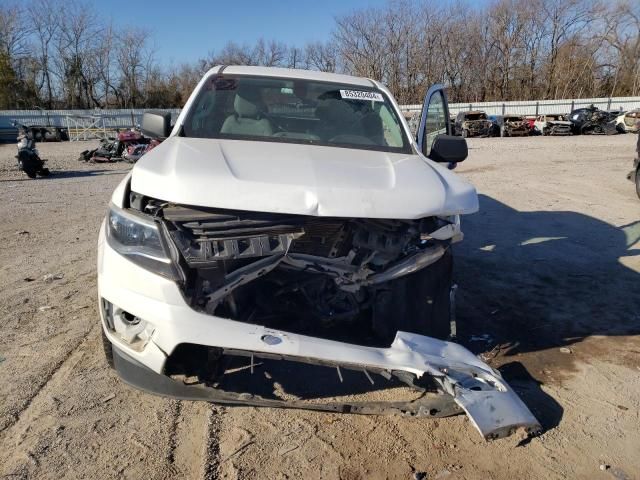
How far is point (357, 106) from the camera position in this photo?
169 inches

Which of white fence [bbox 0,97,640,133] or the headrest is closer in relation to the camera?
the headrest

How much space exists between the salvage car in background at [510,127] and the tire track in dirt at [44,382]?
31276mm

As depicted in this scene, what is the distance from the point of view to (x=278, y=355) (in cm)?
246

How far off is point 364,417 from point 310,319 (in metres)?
0.63

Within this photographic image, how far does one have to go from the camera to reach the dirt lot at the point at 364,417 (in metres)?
2.51

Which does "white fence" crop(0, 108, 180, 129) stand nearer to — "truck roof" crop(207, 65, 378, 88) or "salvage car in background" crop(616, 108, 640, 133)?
"salvage car in background" crop(616, 108, 640, 133)

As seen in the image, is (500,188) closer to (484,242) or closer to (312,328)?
(484,242)

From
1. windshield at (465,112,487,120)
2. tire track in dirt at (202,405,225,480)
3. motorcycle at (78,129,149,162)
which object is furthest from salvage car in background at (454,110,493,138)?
tire track in dirt at (202,405,225,480)

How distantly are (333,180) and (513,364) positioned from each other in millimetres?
1895

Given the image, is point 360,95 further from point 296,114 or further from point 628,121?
point 628,121

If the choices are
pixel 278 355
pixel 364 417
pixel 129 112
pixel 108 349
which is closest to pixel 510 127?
pixel 129 112

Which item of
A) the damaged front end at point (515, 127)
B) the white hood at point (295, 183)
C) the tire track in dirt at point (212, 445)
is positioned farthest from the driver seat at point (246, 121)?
the damaged front end at point (515, 127)

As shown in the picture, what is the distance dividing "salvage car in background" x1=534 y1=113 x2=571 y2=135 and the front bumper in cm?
3201

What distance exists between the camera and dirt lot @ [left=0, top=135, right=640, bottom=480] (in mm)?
2512
